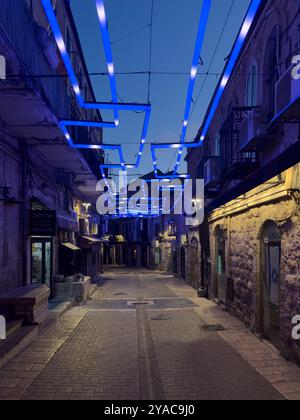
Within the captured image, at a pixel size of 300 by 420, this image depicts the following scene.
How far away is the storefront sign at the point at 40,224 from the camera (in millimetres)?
11166

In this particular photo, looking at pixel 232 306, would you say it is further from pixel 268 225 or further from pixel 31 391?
pixel 31 391

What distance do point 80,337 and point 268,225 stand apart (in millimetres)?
5720

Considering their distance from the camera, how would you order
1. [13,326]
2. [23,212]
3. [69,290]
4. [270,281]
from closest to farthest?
[13,326] < [270,281] < [23,212] < [69,290]

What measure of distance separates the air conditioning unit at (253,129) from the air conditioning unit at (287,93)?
138 cm

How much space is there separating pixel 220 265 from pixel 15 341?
30.6ft

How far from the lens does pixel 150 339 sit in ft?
30.2

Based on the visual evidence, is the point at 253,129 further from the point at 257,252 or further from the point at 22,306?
the point at 22,306

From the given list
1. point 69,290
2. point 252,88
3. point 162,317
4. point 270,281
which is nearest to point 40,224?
point 69,290

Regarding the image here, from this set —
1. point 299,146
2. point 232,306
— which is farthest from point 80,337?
point 299,146

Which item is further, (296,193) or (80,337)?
(80,337)

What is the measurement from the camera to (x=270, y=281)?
9266 mm

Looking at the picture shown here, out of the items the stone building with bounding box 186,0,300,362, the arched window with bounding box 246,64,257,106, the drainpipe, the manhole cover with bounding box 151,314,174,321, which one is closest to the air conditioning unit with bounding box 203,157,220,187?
the stone building with bounding box 186,0,300,362

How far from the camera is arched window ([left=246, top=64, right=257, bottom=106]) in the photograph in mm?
10391
